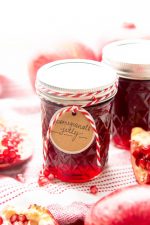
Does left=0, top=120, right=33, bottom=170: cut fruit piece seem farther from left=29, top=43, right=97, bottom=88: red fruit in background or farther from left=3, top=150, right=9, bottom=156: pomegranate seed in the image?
left=29, top=43, right=97, bottom=88: red fruit in background

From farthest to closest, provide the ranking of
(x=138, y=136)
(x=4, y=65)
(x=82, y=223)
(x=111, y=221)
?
(x=4, y=65), (x=138, y=136), (x=82, y=223), (x=111, y=221)

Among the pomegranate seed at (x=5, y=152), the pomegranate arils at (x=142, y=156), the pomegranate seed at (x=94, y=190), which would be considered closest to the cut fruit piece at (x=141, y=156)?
the pomegranate arils at (x=142, y=156)

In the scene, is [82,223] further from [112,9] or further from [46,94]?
A: [112,9]

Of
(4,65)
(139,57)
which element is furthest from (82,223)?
(4,65)

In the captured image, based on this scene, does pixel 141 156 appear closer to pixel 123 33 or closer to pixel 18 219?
pixel 18 219

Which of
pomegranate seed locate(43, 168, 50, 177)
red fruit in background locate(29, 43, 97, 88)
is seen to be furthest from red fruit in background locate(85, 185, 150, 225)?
red fruit in background locate(29, 43, 97, 88)
